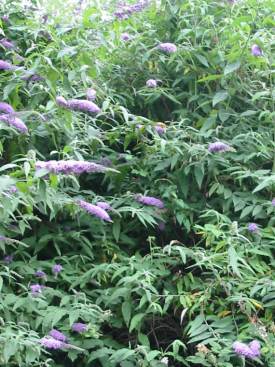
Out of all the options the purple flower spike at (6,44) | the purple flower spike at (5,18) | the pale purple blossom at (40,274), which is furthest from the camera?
the purple flower spike at (5,18)

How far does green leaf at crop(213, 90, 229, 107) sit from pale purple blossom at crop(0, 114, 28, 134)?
107cm

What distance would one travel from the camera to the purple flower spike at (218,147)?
9.53 ft

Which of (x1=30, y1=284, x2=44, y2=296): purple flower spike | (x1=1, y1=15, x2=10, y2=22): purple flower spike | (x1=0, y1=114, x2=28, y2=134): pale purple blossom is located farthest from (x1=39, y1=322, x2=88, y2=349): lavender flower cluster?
(x1=1, y1=15, x2=10, y2=22): purple flower spike

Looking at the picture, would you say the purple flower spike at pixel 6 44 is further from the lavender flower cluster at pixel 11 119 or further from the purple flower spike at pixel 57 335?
the purple flower spike at pixel 57 335

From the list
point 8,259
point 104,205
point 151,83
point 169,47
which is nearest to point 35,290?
point 8,259

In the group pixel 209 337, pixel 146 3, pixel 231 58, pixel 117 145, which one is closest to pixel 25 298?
pixel 209 337

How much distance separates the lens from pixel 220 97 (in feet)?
10.7

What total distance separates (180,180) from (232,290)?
2.39 ft

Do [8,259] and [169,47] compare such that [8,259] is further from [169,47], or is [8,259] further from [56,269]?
[169,47]

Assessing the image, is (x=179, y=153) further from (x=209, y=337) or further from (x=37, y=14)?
(x=37, y=14)

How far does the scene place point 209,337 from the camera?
2428mm

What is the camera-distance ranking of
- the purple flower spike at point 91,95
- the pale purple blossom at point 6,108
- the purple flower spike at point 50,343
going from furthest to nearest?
the purple flower spike at point 91,95
the pale purple blossom at point 6,108
the purple flower spike at point 50,343

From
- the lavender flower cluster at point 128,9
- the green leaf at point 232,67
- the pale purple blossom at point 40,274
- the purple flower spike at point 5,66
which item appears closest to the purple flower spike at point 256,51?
the green leaf at point 232,67

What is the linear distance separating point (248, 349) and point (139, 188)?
3.81 feet
